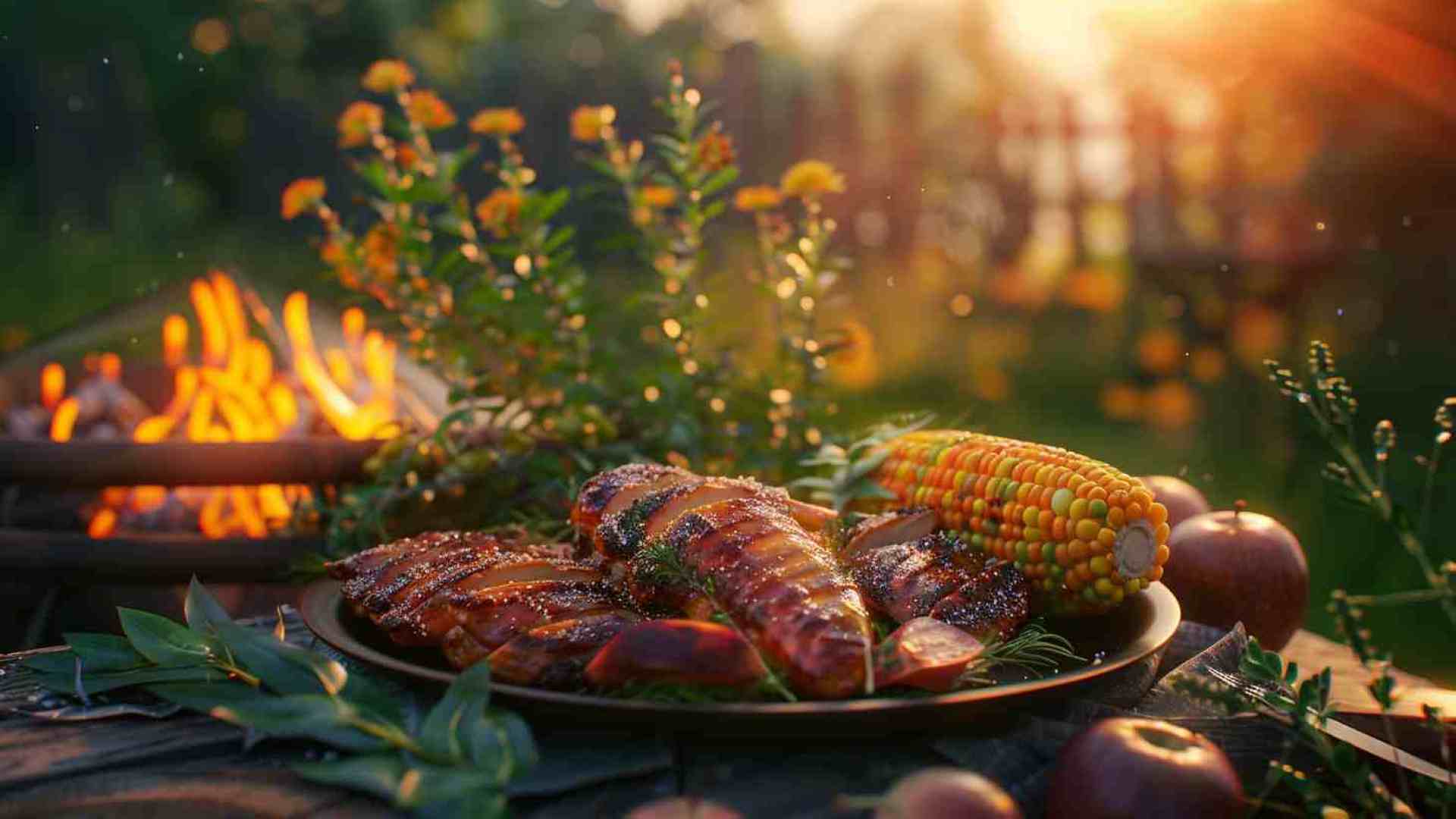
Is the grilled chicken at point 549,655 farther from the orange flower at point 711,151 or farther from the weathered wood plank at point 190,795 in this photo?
the orange flower at point 711,151

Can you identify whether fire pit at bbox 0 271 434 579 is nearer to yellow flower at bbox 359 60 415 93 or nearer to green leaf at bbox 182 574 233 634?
yellow flower at bbox 359 60 415 93

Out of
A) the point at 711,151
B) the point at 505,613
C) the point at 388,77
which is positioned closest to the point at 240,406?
the point at 388,77

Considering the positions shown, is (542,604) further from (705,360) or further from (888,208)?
(888,208)

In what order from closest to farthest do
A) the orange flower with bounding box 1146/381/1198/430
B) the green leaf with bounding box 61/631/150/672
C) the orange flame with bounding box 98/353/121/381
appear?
the green leaf with bounding box 61/631/150/672, the orange flame with bounding box 98/353/121/381, the orange flower with bounding box 1146/381/1198/430

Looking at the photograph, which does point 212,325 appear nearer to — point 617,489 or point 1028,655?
point 617,489

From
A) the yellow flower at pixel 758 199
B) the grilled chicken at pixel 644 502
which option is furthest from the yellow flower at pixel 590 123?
the grilled chicken at pixel 644 502

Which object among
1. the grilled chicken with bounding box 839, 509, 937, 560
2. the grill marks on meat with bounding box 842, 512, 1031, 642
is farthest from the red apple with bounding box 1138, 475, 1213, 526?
the grill marks on meat with bounding box 842, 512, 1031, 642
